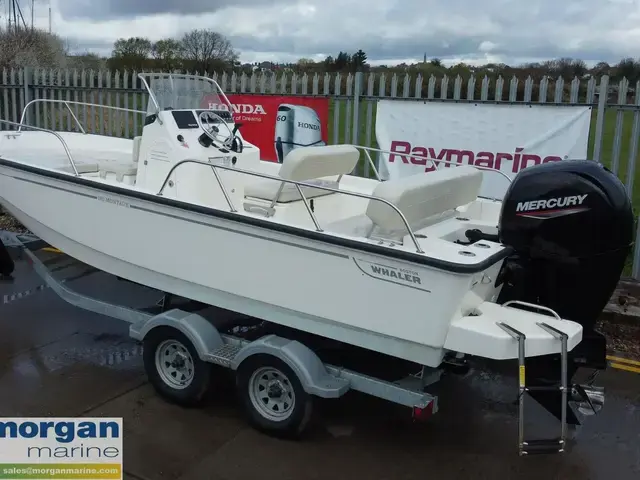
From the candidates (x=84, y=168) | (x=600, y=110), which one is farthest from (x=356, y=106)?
Answer: (x=84, y=168)

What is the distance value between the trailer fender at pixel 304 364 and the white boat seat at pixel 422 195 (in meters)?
0.92

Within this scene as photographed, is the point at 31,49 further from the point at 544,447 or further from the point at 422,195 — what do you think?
the point at 544,447

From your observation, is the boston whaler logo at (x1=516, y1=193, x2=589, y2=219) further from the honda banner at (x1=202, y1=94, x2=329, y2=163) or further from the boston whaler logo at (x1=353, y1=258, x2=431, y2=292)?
the honda banner at (x1=202, y1=94, x2=329, y2=163)

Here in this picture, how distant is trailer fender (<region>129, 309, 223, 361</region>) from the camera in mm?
4379

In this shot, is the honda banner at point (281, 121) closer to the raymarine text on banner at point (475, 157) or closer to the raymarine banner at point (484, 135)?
the raymarine banner at point (484, 135)

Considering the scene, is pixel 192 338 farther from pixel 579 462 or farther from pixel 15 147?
pixel 15 147

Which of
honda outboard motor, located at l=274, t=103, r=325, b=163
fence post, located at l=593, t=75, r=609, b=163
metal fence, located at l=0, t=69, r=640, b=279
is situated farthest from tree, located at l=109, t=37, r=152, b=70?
fence post, located at l=593, t=75, r=609, b=163

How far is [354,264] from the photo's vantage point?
154 inches

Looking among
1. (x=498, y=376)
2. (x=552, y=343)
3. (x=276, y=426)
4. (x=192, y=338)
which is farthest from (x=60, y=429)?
(x=498, y=376)

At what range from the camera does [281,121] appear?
27.8 feet

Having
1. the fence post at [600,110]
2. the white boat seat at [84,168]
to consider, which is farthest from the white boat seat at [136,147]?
the fence post at [600,110]

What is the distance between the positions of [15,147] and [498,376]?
498cm

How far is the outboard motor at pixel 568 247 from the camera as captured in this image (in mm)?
3760

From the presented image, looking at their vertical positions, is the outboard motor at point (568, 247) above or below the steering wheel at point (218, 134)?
below
